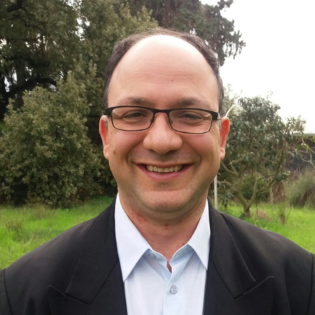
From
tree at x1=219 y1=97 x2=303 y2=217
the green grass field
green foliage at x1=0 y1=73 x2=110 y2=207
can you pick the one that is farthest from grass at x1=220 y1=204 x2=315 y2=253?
green foliage at x1=0 y1=73 x2=110 y2=207

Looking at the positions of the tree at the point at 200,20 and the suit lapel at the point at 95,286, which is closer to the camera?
the suit lapel at the point at 95,286

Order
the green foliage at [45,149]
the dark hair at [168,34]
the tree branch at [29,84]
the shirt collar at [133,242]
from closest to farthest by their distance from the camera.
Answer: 1. the shirt collar at [133,242]
2. the dark hair at [168,34]
3. the green foliage at [45,149]
4. the tree branch at [29,84]

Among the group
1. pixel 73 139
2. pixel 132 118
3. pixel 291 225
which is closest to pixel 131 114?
pixel 132 118

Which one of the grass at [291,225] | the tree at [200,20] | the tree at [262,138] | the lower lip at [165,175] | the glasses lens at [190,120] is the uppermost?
the tree at [200,20]

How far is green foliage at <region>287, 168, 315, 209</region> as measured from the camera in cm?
1227

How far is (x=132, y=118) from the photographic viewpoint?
1398 millimetres

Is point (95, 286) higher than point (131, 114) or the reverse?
the reverse

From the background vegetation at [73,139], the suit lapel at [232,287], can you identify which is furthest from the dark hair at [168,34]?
the background vegetation at [73,139]

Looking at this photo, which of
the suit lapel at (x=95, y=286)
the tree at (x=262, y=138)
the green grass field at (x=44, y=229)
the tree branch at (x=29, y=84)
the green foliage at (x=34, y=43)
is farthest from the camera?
the tree branch at (x=29, y=84)

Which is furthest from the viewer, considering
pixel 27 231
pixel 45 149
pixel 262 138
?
pixel 45 149

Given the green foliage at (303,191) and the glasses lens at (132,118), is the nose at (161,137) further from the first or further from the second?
the green foliage at (303,191)

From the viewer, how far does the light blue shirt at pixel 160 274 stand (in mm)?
1335

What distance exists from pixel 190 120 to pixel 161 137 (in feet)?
0.49

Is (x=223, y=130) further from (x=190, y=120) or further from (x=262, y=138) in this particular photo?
(x=262, y=138)
